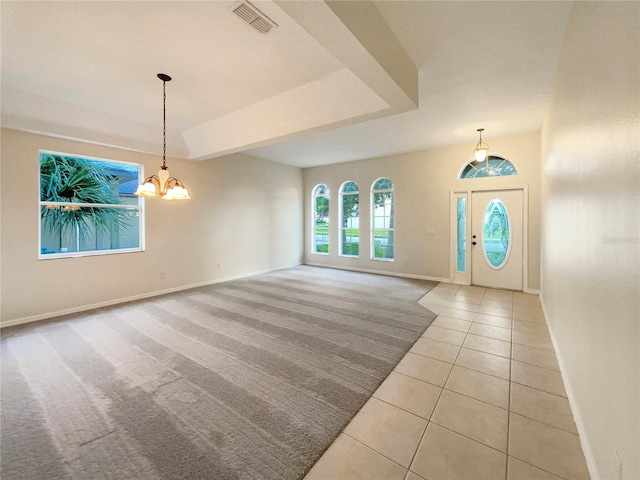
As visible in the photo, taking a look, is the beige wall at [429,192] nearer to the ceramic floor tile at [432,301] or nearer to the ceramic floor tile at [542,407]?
the ceramic floor tile at [432,301]

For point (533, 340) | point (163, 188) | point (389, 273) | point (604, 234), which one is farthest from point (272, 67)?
point (389, 273)

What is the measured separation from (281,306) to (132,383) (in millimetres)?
2182

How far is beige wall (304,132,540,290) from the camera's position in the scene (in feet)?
15.9

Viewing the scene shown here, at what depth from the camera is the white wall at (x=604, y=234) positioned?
984 millimetres

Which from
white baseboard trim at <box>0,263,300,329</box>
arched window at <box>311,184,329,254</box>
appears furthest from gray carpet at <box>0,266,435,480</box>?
arched window at <box>311,184,329,254</box>

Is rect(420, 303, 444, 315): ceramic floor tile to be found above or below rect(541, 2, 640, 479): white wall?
below

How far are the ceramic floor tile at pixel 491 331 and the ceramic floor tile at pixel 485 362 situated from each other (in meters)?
0.52

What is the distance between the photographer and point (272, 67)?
273 centimetres

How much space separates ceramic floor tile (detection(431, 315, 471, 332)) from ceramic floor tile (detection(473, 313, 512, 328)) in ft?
0.73

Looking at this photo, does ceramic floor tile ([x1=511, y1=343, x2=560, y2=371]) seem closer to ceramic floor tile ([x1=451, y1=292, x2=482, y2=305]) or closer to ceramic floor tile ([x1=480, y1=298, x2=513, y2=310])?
ceramic floor tile ([x1=480, y1=298, x2=513, y2=310])

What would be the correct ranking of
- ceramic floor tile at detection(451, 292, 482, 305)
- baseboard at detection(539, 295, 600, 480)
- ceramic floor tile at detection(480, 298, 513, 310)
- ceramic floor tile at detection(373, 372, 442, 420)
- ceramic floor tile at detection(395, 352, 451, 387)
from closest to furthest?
baseboard at detection(539, 295, 600, 480)
ceramic floor tile at detection(373, 372, 442, 420)
ceramic floor tile at detection(395, 352, 451, 387)
ceramic floor tile at detection(480, 298, 513, 310)
ceramic floor tile at detection(451, 292, 482, 305)

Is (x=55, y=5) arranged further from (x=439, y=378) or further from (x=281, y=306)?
(x=439, y=378)

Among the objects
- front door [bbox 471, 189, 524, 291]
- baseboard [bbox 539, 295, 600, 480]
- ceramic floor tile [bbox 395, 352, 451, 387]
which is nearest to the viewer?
baseboard [bbox 539, 295, 600, 480]

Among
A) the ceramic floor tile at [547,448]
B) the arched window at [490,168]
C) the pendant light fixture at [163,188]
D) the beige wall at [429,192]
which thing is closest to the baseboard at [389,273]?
the beige wall at [429,192]
